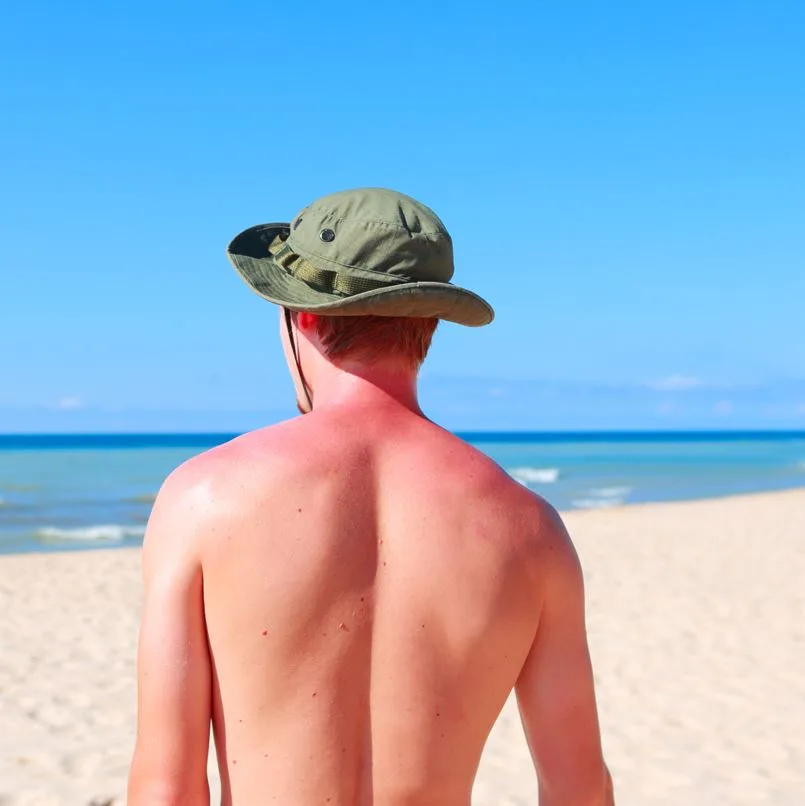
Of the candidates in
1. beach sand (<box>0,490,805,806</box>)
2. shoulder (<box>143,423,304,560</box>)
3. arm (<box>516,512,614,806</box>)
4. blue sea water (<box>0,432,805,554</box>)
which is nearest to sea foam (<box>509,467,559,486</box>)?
blue sea water (<box>0,432,805,554</box>)

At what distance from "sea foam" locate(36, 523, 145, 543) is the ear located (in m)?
15.0

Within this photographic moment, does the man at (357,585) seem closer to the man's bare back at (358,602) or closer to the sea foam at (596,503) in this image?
the man's bare back at (358,602)

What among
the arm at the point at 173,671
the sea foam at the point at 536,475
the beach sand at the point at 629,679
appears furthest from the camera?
the sea foam at the point at 536,475

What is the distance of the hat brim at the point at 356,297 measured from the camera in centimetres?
142

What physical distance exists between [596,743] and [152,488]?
2586 cm

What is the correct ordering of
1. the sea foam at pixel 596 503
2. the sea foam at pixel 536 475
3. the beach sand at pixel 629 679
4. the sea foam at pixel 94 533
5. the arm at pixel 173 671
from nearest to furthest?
the arm at pixel 173 671, the beach sand at pixel 629 679, the sea foam at pixel 94 533, the sea foam at pixel 596 503, the sea foam at pixel 536 475

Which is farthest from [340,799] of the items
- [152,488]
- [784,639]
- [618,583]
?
[152,488]

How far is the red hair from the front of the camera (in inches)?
58.7

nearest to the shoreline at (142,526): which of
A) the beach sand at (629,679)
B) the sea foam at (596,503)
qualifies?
the sea foam at (596,503)

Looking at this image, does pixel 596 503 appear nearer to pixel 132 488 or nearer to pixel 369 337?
pixel 132 488

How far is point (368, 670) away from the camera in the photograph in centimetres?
141

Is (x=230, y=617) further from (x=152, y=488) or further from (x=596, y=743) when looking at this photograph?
(x=152, y=488)

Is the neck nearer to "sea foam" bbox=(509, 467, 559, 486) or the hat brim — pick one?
the hat brim

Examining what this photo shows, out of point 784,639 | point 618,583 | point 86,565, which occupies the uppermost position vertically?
point 784,639
